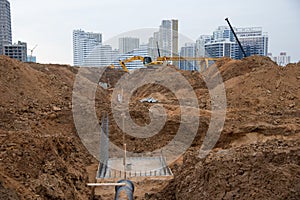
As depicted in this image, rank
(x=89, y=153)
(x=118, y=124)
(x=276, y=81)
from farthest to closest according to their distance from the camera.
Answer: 1. (x=276, y=81)
2. (x=118, y=124)
3. (x=89, y=153)

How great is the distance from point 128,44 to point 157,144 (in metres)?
30.3

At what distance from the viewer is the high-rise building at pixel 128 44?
3934cm

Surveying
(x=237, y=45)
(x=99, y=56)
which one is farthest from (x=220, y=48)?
(x=99, y=56)

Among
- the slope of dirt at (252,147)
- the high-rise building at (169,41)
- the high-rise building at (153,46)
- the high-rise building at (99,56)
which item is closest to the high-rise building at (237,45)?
the high-rise building at (169,41)

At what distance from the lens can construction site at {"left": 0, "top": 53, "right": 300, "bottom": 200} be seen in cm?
455

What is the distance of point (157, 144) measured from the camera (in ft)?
36.6

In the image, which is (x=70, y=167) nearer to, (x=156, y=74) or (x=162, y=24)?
(x=156, y=74)

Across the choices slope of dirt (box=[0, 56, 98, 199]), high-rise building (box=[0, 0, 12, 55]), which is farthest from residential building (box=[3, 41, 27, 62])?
slope of dirt (box=[0, 56, 98, 199])

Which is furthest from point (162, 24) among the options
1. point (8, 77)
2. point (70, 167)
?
point (70, 167)

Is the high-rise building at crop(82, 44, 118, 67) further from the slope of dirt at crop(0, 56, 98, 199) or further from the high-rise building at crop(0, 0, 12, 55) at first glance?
the slope of dirt at crop(0, 56, 98, 199)

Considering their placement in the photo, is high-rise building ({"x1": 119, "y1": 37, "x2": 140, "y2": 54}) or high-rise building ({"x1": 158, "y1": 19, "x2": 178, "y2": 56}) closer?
high-rise building ({"x1": 158, "y1": 19, "x2": 178, "y2": 56})

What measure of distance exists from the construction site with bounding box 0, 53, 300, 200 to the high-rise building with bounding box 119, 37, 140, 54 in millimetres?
18031

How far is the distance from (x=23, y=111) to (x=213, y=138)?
278 inches

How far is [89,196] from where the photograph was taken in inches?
238
